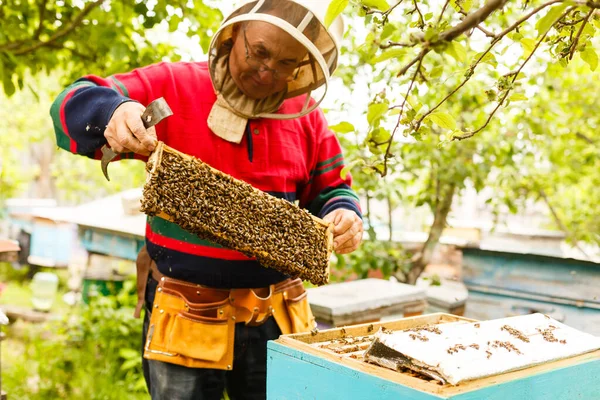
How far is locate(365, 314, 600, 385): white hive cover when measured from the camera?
1427 millimetres

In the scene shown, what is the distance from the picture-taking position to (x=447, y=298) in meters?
4.94

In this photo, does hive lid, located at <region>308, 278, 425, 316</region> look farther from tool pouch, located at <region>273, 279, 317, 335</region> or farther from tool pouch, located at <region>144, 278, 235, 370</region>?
tool pouch, located at <region>144, 278, 235, 370</region>

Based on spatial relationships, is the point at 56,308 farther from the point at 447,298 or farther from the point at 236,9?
the point at 236,9

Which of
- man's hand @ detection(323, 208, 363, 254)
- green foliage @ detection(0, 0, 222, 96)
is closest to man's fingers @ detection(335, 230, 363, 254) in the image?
man's hand @ detection(323, 208, 363, 254)

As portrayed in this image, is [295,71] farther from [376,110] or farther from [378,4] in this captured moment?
A: [378,4]

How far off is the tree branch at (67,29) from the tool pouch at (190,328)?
7.36ft

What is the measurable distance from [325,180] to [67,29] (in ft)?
7.60

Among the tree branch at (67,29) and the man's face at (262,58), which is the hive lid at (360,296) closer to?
the man's face at (262,58)

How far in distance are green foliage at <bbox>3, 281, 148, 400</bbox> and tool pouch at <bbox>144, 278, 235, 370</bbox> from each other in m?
2.25

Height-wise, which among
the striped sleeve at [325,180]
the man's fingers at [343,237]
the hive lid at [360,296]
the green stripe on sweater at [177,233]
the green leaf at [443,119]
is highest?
the green leaf at [443,119]

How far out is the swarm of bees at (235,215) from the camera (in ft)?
5.96

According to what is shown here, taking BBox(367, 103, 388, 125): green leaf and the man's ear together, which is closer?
BBox(367, 103, 388, 125): green leaf

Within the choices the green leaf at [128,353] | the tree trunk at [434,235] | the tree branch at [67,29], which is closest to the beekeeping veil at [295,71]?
the tree branch at [67,29]

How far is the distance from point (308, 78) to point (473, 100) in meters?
2.89
